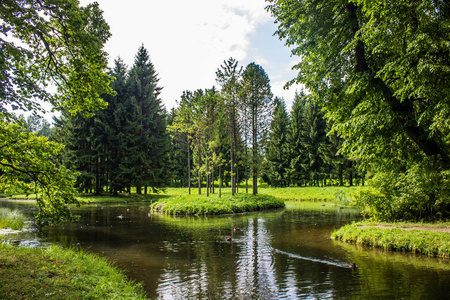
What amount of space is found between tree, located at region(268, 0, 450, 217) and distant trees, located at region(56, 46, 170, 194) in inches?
1292

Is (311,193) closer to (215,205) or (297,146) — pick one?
(297,146)

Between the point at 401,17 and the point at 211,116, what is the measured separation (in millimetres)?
24449

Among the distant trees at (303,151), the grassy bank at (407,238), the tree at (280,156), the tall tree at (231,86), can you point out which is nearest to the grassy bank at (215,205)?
the tall tree at (231,86)

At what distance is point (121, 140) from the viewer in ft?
135

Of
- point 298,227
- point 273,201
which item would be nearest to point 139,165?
point 273,201

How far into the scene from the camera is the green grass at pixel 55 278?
526 cm

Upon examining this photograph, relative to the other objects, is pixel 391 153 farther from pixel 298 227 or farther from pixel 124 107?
pixel 124 107

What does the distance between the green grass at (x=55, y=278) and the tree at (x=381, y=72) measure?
8.26m

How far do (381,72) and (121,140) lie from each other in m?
37.4

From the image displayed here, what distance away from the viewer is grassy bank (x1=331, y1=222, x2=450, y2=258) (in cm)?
1027

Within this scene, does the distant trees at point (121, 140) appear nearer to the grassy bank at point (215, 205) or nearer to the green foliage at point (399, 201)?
the grassy bank at point (215, 205)

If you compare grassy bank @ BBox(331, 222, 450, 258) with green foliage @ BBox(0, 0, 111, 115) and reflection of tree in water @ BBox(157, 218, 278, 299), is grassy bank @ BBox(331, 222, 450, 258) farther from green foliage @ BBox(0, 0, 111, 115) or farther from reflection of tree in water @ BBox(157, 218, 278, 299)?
green foliage @ BBox(0, 0, 111, 115)

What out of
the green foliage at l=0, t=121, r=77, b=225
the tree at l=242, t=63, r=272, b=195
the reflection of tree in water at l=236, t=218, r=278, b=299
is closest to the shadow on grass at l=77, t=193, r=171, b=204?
the tree at l=242, t=63, r=272, b=195

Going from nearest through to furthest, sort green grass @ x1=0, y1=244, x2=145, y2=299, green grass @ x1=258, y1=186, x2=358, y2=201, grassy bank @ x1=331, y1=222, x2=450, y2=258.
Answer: green grass @ x1=0, y1=244, x2=145, y2=299 < grassy bank @ x1=331, y1=222, x2=450, y2=258 < green grass @ x1=258, y1=186, x2=358, y2=201
